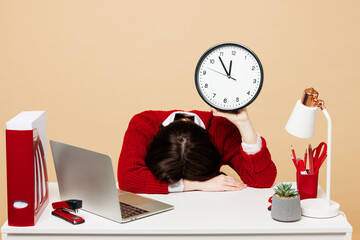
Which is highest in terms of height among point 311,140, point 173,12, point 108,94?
point 173,12

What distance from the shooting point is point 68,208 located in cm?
189

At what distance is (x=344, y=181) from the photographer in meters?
3.76

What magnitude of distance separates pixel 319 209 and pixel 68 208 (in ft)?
2.80

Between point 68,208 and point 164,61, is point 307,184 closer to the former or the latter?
point 68,208

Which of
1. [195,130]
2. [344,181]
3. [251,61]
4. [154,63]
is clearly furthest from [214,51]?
[344,181]

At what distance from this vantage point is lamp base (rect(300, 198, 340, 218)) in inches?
72.4

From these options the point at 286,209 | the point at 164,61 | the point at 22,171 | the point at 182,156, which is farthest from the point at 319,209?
the point at 164,61

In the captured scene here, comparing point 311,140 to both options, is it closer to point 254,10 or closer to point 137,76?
point 254,10

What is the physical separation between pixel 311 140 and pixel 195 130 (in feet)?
5.66

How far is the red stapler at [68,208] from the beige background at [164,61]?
1948 mm

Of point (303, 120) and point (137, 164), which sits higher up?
point (303, 120)

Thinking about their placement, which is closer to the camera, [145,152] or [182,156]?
[182,156]

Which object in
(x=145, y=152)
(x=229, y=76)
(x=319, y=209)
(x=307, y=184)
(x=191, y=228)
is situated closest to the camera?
(x=191, y=228)

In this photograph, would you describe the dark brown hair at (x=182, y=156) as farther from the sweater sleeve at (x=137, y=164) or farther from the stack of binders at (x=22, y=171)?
the stack of binders at (x=22, y=171)
